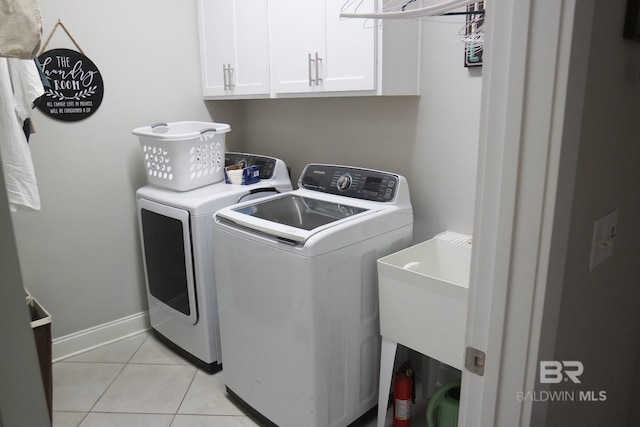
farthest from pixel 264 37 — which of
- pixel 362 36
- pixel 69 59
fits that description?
pixel 69 59

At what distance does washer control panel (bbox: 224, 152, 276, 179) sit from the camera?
2.58m

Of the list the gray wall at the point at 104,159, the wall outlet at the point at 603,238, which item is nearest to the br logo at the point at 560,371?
the wall outlet at the point at 603,238

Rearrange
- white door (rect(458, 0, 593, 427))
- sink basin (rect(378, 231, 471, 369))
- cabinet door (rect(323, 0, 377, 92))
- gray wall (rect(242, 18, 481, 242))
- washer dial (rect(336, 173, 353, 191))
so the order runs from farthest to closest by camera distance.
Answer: washer dial (rect(336, 173, 353, 191))
gray wall (rect(242, 18, 481, 242))
cabinet door (rect(323, 0, 377, 92))
sink basin (rect(378, 231, 471, 369))
white door (rect(458, 0, 593, 427))

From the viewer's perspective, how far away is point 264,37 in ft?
7.51

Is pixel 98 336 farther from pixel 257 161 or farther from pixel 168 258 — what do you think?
pixel 257 161

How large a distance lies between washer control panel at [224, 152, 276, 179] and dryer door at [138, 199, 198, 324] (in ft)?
1.89

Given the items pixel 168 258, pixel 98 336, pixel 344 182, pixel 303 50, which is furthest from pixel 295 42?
pixel 98 336

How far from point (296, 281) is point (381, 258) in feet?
1.29

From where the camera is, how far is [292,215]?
1931 millimetres

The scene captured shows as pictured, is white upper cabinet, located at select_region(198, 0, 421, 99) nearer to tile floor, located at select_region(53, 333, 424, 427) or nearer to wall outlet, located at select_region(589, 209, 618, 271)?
wall outlet, located at select_region(589, 209, 618, 271)

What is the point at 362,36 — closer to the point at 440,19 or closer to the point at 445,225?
the point at 440,19

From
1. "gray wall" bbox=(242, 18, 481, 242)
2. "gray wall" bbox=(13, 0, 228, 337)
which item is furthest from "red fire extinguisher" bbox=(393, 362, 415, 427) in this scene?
"gray wall" bbox=(13, 0, 228, 337)

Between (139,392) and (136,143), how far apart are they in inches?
55.3

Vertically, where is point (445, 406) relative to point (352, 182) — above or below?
below
